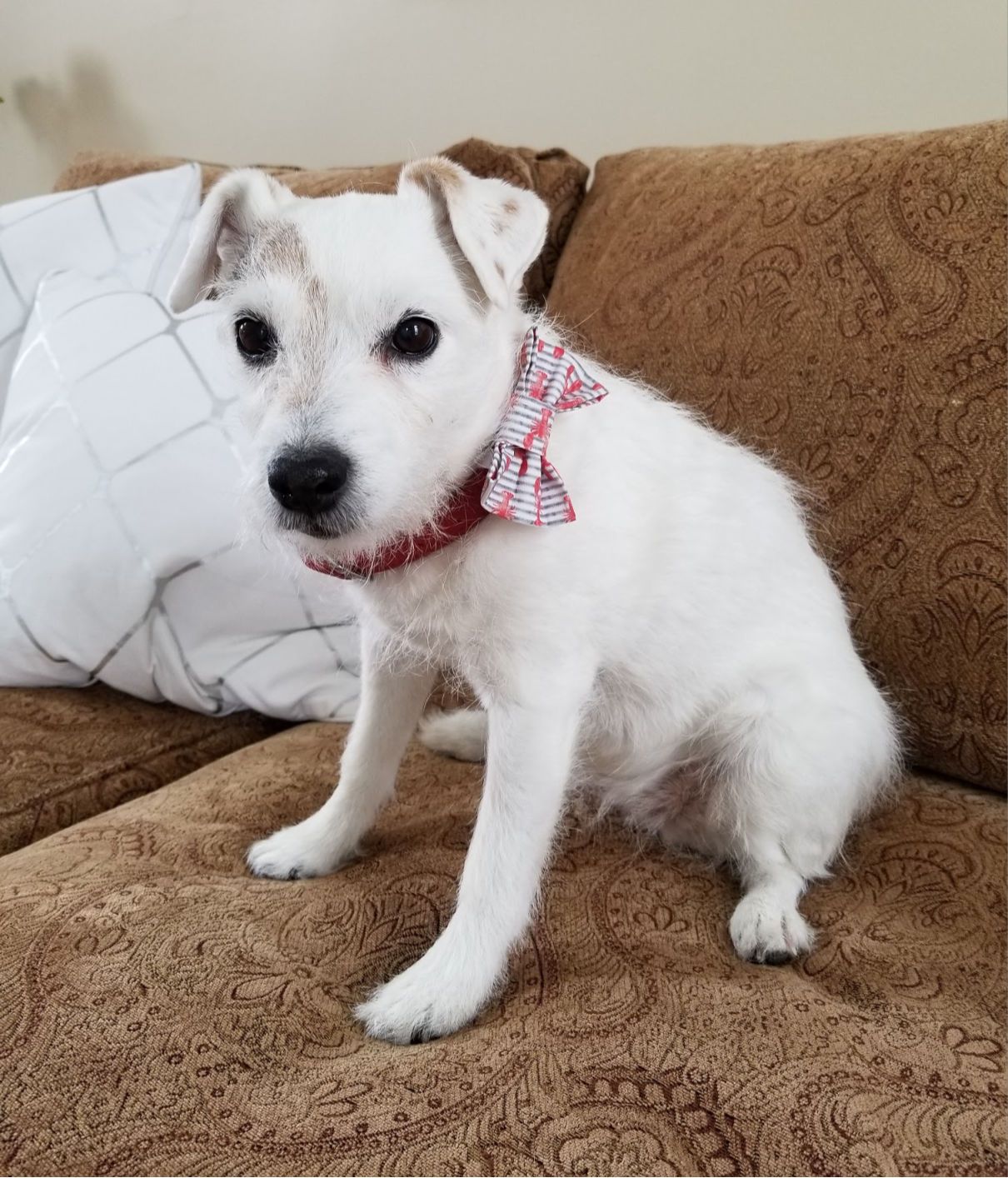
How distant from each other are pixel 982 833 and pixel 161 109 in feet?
12.5

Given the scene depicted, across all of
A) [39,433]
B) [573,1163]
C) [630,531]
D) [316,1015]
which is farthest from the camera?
[39,433]

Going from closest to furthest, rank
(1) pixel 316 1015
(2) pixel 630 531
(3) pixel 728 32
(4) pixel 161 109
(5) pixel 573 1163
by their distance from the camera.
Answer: (5) pixel 573 1163 → (1) pixel 316 1015 → (2) pixel 630 531 → (3) pixel 728 32 → (4) pixel 161 109

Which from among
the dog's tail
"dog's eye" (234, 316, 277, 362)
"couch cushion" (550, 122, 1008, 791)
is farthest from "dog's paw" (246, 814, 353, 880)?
"couch cushion" (550, 122, 1008, 791)

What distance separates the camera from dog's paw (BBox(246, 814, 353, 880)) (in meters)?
1.30

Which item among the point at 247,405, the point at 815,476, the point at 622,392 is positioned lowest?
the point at 815,476

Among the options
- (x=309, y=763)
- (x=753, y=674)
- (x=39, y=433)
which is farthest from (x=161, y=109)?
(x=753, y=674)

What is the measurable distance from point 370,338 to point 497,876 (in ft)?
2.17

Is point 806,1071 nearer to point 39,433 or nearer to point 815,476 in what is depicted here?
point 815,476

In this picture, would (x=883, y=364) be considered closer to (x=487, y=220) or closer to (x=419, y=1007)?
(x=487, y=220)

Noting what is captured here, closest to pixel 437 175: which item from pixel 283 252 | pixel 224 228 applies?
pixel 283 252

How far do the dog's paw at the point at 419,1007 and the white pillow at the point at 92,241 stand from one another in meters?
1.71

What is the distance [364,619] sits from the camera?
130cm

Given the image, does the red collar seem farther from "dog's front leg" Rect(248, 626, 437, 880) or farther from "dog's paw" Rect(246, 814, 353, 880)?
"dog's paw" Rect(246, 814, 353, 880)

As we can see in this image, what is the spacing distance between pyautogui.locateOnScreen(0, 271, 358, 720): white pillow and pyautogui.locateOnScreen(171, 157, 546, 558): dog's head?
1.85ft
